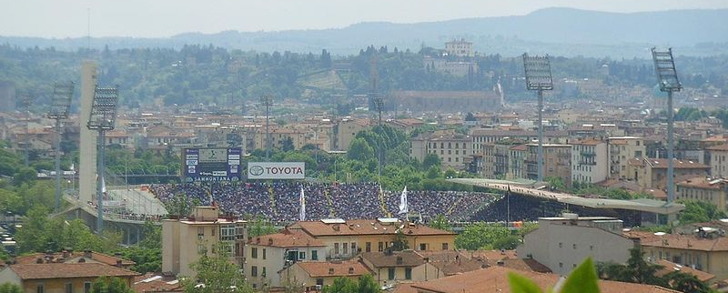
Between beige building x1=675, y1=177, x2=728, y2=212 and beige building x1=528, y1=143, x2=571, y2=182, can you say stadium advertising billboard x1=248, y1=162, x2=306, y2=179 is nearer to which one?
beige building x1=675, y1=177, x2=728, y2=212

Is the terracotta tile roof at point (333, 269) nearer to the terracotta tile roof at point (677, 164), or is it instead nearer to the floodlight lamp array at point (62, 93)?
the floodlight lamp array at point (62, 93)

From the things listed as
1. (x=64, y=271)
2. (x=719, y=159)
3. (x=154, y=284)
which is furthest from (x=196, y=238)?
(x=719, y=159)

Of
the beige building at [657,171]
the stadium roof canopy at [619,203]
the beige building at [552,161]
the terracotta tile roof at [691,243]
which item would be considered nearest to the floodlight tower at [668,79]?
the stadium roof canopy at [619,203]

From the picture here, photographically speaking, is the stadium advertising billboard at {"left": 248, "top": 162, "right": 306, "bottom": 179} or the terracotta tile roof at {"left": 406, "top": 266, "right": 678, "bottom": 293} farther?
the stadium advertising billboard at {"left": 248, "top": 162, "right": 306, "bottom": 179}

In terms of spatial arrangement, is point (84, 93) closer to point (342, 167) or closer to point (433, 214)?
point (433, 214)

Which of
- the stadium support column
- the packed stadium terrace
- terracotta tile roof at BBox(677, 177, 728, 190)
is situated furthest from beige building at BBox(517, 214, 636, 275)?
the stadium support column

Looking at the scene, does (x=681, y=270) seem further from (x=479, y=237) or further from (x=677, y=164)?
(x=677, y=164)
